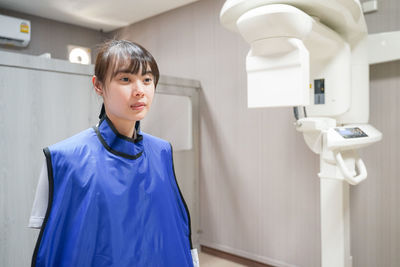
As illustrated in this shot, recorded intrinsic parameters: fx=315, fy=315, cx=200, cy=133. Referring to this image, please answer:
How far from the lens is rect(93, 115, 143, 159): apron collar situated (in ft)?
3.35

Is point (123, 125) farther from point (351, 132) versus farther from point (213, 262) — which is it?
point (213, 262)

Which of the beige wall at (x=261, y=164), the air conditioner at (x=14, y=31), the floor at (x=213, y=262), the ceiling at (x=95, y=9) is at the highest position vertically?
the ceiling at (x=95, y=9)

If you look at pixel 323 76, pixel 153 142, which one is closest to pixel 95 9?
pixel 323 76

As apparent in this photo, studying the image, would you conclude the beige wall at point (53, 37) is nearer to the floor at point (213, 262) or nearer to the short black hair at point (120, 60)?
the floor at point (213, 262)

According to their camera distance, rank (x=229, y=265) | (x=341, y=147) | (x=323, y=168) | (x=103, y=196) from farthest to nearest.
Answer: (x=229, y=265)
(x=323, y=168)
(x=341, y=147)
(x=103, y=196)

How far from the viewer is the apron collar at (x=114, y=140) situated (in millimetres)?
1022

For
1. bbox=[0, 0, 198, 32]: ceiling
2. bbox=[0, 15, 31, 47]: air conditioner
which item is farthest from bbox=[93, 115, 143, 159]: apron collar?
bbox=[0, 15, 31, 47]: air conditioner

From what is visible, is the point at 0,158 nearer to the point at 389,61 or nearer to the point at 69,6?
the point at 69,6

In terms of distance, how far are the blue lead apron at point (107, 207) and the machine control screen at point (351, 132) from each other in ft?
3.26

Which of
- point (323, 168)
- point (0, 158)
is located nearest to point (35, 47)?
point (0, 158)

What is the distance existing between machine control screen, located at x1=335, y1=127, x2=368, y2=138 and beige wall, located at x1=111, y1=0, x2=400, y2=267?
552 mm

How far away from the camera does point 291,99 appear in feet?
4.68

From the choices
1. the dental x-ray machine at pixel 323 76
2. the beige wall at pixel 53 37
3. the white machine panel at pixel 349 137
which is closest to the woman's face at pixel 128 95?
the dental x-ray machine at pixel 323 76

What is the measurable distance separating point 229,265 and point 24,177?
184cm
